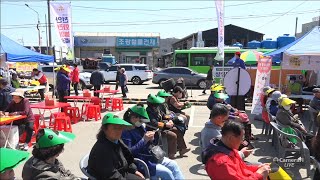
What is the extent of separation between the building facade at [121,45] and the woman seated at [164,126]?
121 ft

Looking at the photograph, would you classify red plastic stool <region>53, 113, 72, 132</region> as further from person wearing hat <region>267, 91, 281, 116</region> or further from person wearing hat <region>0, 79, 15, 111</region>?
person wearing hat <region>267, 91, 281, 116</region>

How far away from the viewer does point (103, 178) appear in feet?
9.66

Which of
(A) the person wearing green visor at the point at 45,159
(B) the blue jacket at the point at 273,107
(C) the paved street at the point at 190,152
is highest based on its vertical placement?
(A) the person wearing green visor at the point at 45,159

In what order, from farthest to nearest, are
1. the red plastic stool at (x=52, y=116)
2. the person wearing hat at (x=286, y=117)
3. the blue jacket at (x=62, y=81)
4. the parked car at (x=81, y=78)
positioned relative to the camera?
the parked car at (x=81, y=78)
the blue jacket at (x=62, y=81)
the red plastic stool at (x=52, y=116)
the person wearing hat at (x=286, y=117)

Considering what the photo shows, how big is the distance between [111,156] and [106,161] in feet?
0.24

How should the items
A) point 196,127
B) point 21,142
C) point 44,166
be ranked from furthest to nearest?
point 196,127
point 21,142
point 44,166

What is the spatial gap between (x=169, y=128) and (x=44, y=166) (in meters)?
3.32

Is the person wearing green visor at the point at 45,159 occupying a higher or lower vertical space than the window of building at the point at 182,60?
lower

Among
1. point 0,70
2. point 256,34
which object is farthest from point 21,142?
point 256,34

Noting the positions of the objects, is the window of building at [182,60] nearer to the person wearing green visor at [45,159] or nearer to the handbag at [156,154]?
the handbag at [156,154]

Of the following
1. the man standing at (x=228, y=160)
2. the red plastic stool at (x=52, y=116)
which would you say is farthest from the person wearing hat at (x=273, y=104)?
the red plastic stool at (x=52, y=116)

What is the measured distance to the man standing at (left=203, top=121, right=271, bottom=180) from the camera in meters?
2.60

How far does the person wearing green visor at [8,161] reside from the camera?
2.11 metres

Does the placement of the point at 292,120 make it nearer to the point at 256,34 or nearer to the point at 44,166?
the point at 44,166
